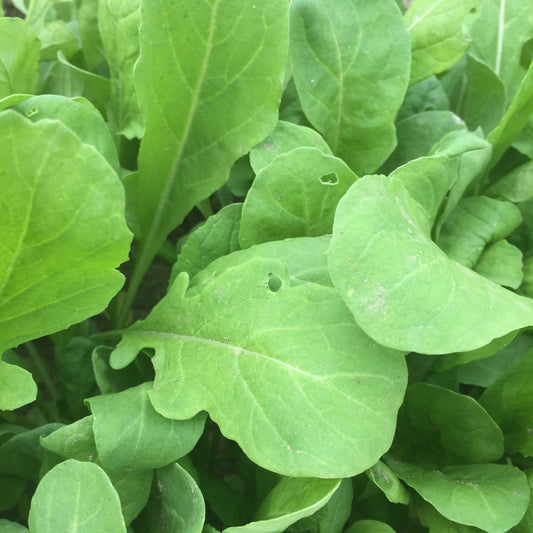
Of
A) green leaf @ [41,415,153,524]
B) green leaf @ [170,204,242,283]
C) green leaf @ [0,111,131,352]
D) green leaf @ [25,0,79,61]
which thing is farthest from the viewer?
green leaf @ [25,0,79,61]

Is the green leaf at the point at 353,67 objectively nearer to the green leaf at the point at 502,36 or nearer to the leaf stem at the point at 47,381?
the green leaf at the point at 502,36

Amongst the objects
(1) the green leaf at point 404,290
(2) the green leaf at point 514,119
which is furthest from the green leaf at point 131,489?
(2) the green leaf at point 514,119

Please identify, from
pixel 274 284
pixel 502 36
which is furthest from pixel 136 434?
pixel 502 36

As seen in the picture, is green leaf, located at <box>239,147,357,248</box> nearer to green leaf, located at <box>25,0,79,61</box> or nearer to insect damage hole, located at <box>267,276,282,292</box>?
insect damage hole, located at <box>267,276,282,292</box>

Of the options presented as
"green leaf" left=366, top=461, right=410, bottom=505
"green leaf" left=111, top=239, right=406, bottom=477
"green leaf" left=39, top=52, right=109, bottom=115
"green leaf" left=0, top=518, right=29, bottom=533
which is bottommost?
"green leaf" left=366, top=461, right=410, bottom=505

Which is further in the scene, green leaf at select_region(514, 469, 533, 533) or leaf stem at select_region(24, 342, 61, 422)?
leaf stem at select_region(24, 342, 61, 422)

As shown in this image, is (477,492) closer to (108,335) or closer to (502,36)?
(108,335)

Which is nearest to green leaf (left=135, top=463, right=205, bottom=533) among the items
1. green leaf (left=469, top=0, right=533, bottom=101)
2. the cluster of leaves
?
the cluster of leaves
